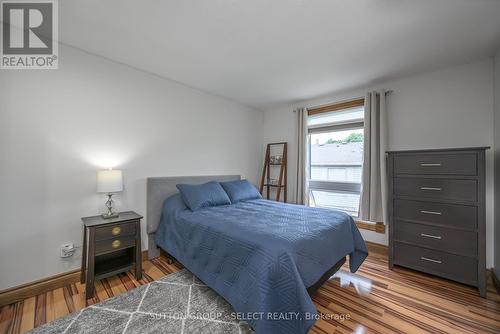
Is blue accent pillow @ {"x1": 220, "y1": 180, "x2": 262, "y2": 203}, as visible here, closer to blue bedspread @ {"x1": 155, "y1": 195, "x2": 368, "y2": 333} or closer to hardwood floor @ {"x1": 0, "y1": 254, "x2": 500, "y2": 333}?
blue bedspread @ {"x1": 155, "y1": 195, "x2": 368, "y2": 333}

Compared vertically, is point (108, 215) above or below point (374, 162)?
below

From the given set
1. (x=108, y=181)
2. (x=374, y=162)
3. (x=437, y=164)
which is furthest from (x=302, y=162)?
(x=108, y=181)

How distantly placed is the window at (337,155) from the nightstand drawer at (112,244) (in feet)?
9.51

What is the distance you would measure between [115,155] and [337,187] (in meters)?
3.28

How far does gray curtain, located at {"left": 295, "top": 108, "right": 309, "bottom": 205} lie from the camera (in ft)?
11.7

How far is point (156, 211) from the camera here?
8.59 feet

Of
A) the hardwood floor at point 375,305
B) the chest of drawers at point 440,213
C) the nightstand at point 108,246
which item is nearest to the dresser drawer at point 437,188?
the chest of drawers at point 440,213

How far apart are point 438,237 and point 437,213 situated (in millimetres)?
255

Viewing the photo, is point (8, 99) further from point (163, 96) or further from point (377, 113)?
point (377, 113)

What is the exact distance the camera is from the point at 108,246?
6.37 feet

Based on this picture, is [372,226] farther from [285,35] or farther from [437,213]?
[285,35]

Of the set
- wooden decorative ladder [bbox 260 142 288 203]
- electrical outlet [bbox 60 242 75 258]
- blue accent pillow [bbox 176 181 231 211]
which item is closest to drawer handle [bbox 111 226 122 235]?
electrical outlet [bbox 60 242 75 258]

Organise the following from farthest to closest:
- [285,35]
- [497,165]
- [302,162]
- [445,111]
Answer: [302,162] < [445,111] < [497,165] < [285,35]

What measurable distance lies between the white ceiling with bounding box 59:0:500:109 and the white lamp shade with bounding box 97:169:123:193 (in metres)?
1.33
